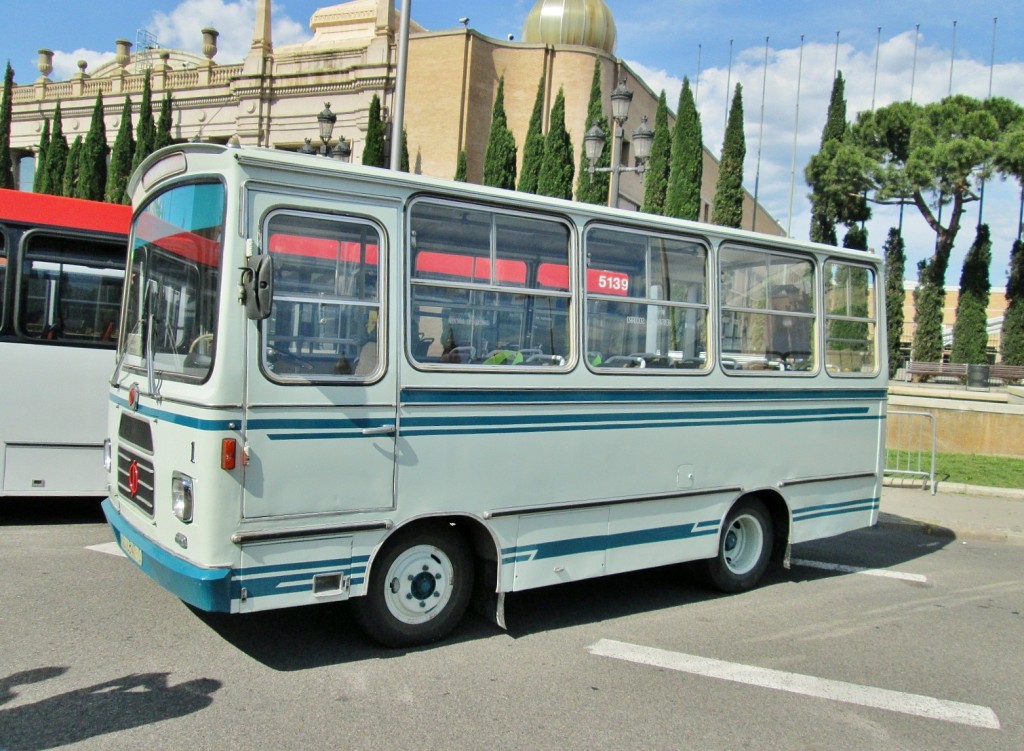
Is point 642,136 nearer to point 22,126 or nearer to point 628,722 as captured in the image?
point 628,722

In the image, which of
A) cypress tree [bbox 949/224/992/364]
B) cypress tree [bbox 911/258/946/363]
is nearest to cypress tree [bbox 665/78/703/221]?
cypress tree [bbox 911/258/946/363]

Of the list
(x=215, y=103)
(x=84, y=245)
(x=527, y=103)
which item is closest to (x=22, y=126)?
(x=215, y=103)

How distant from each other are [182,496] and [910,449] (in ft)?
43.8

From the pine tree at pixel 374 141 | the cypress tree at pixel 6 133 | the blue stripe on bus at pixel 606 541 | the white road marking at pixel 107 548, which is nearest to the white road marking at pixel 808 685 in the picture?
the blue stripe on bus at pixel 606 541

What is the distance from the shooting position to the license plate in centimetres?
532

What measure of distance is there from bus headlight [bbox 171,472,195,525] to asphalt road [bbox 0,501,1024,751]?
904 millimetres

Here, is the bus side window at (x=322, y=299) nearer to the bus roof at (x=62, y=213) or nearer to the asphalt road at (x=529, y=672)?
the asphalt road at (x=529, y=672)

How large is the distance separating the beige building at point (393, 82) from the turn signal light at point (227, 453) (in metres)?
32.7

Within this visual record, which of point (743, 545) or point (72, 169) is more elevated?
point (72, 169)

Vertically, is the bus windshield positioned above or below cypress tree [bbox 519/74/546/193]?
below

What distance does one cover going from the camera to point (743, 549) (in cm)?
754

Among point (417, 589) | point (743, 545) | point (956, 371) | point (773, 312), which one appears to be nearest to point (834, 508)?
point (743, 545)

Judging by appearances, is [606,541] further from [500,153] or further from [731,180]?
[731,180]

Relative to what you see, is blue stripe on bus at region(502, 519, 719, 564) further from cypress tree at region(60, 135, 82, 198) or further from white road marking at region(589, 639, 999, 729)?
cypress tree at region(60, 135, 82, 198)
